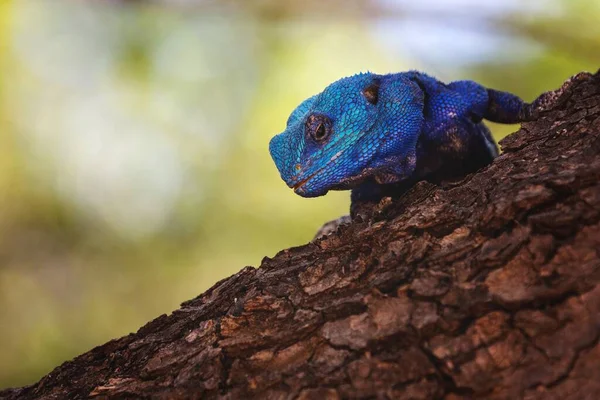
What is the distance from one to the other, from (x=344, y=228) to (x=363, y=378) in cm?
77

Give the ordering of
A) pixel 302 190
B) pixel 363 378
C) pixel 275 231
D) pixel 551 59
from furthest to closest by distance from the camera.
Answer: pixel 275 231
pixel 551 59
pixel 302 190
pixel 363 378

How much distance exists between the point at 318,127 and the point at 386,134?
0.41 m

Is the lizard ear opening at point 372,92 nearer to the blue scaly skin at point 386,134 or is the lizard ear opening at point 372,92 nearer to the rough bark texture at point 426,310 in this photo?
the blue scaly skin at point 386,134

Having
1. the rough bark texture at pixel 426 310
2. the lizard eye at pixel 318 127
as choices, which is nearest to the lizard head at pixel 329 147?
the lizard eye at pixel 318 127

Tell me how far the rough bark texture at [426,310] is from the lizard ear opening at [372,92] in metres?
1.03

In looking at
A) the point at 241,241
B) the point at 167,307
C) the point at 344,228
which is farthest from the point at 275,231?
the point at 344,228

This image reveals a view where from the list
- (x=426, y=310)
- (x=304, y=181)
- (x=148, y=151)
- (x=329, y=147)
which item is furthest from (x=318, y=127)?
(x=148, y=151)

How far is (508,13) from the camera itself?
582 centimetres

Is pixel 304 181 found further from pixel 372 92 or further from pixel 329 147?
pixel 372 92

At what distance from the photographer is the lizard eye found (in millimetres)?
2949

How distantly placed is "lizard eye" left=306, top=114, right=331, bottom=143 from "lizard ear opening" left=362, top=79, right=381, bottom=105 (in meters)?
0.35

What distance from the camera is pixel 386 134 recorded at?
120 inches

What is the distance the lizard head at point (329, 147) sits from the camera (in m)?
2.93

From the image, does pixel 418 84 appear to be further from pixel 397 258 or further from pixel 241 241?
pixel 241 241
